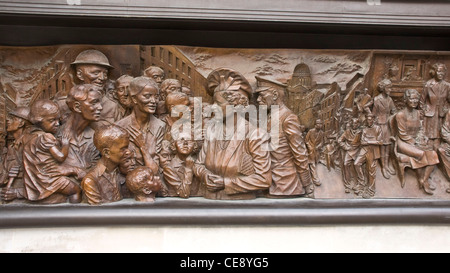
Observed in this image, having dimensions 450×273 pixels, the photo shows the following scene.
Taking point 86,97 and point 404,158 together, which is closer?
point 86,97

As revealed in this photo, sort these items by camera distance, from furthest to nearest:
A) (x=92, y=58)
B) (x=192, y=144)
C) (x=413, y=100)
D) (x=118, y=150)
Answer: (x=413, y=100) → (x=192, y=144) → (x=92, y=58) → (x=118, y=150)

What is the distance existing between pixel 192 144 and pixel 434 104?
2.20 m

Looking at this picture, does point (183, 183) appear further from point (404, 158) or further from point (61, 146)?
point (404, 158)

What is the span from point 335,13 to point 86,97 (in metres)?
2.17

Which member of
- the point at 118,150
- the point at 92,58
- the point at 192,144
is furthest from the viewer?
the point at 192,144

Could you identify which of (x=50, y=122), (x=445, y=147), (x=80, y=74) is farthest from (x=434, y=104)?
(x=50, y=122)

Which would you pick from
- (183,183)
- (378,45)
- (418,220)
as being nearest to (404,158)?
(418,220)

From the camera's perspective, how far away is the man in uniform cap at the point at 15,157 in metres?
3.42

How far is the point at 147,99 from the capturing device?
11.2ft

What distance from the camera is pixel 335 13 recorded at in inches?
135

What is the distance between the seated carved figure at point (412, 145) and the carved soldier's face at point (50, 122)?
2921 mm

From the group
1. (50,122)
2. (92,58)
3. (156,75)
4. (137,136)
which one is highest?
(92,58)

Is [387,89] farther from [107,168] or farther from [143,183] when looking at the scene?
[107,168]

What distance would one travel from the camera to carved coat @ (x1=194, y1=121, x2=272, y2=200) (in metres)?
3.52
